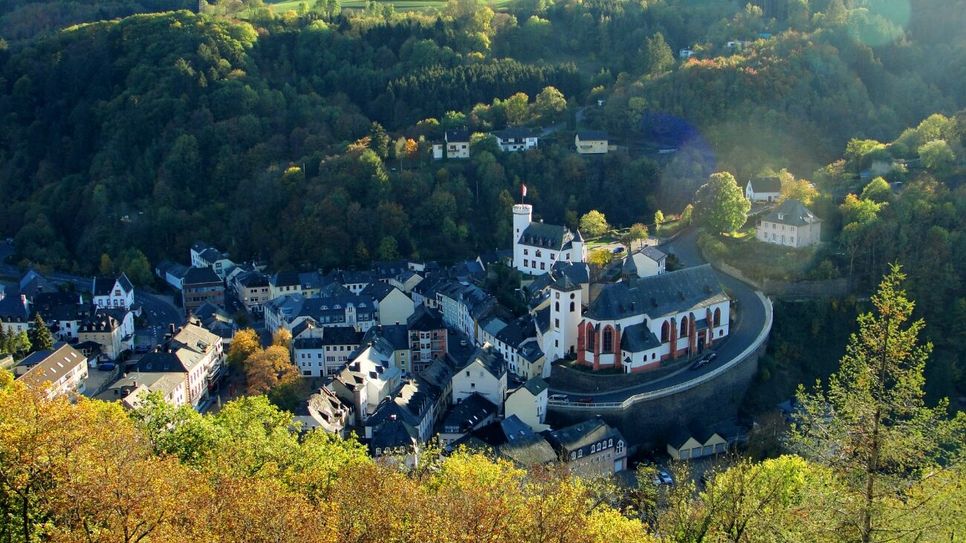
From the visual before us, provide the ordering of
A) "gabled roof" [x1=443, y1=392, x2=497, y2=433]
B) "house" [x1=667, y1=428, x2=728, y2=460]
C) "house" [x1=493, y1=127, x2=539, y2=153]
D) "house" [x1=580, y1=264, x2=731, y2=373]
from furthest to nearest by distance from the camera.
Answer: "house" [x1=493, y1=127, x2=539, y2=153] < "house" [x1=580, y1=264, x2=731, y2=373] < "house" [x1=667, y1=428, x2=728, y2=460] < "gabled roof" [x1=443, y1=392, x2=497, y2=433]

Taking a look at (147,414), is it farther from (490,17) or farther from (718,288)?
(490,17)

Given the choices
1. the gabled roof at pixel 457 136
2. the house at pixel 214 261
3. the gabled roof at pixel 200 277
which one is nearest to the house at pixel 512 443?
the gabled roof at pixel 200 277

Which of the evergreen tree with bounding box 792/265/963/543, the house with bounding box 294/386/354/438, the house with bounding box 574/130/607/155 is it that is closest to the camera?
the evergreen tree with bounding box 792/265/963/543

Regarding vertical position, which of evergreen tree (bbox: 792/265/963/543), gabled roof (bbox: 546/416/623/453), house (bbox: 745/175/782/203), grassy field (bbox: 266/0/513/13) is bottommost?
gabled roof (bbox: 546/416/623/453)

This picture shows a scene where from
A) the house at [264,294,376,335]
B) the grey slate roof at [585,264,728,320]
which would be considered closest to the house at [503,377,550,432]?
the grey slate roof at [585,264,728,320]

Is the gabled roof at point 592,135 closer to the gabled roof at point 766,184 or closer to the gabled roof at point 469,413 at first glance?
the gabled roof at point 766,184

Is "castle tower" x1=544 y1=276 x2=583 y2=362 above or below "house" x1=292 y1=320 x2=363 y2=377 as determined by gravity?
above

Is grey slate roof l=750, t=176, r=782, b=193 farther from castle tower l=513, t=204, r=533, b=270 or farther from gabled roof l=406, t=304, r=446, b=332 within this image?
gabled roof l=406, t=304, r=446, b=332
